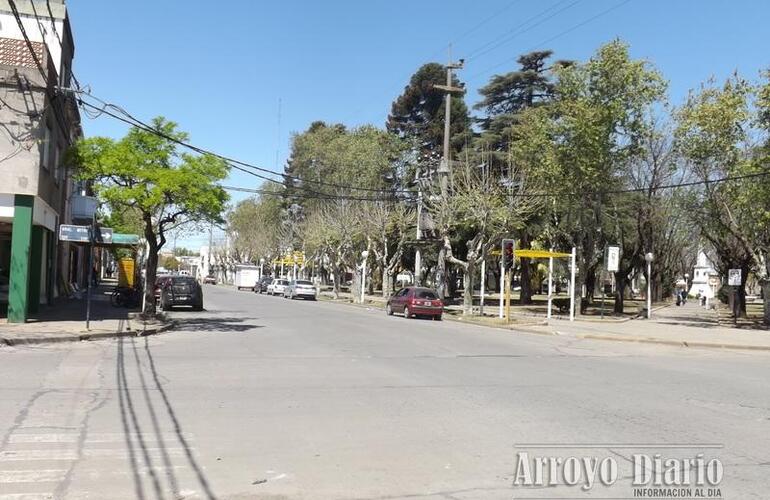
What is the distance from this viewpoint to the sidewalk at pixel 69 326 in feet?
54.8

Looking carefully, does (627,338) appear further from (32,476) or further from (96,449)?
(32,476)

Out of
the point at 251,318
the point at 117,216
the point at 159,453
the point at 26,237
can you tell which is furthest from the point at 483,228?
the point at 159,453

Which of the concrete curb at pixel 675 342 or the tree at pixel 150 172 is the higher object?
the tree at pixel 150 172

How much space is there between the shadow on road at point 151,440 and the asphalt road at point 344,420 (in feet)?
0.09

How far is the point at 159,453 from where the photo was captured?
674cm

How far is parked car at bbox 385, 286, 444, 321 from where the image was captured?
32.8m

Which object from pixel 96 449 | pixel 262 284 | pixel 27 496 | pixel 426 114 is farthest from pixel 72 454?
pixel 262 284

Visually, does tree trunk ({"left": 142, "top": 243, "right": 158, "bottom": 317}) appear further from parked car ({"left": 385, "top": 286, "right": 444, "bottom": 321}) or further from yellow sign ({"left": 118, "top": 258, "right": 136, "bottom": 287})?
parked car ({"left": 385, "top": 286, "right": 444, "bottom": 321})

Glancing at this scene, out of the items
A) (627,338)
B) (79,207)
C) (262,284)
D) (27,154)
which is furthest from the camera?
(262,284)

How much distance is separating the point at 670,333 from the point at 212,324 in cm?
1747

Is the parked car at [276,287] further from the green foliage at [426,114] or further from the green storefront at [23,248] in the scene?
the green storefront at [23,248]

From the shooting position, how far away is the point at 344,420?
8.49 m

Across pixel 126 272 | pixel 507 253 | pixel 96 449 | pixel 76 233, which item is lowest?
pixel 96 449

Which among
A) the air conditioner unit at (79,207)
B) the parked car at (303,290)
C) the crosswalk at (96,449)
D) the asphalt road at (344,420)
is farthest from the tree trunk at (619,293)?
the crosswalk at (96,449)
